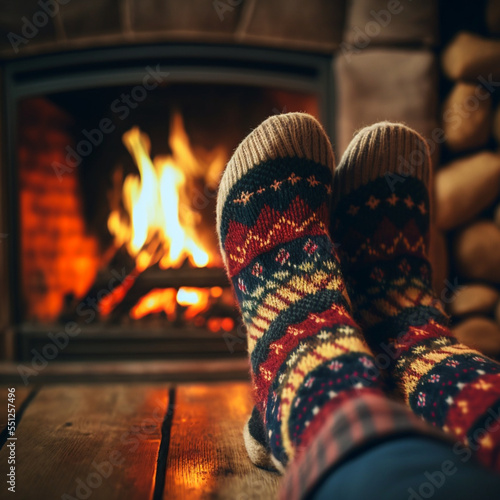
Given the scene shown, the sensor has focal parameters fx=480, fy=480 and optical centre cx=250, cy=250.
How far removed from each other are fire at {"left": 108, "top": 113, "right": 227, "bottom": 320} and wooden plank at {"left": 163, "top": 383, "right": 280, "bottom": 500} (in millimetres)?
459

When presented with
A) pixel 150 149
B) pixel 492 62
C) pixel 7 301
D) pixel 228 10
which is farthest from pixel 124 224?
pixel 492 62

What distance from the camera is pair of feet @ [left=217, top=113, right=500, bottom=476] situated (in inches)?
16.0

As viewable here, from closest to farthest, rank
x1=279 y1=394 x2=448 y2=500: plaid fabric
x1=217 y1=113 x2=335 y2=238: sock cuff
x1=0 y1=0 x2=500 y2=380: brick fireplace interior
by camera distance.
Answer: x1=279 y1=394 x2=448 y2=500: plaid fabric < x1=217 y1=113 x2=335 y2=238: sock cuff < x1=0 y1=0 x2=500 y2=380: brick fireplace interior

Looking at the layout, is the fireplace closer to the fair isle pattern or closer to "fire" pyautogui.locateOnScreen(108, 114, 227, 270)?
"fire" pyautogui.locateOnScreen(108, 114, 227, 270)

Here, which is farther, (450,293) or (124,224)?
(124,224)

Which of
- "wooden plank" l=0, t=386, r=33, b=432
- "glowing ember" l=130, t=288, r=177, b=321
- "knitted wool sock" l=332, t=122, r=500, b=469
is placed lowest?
"glowing ember" l=130, t=288, r=177, b=321

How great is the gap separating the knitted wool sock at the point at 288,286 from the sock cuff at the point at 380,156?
0.14 ft

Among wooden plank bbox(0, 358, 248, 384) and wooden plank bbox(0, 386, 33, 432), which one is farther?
wooden plank bbox(0, 358, 248, 384)

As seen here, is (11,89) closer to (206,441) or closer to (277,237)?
(277,237)

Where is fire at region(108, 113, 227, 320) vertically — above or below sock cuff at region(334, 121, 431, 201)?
below

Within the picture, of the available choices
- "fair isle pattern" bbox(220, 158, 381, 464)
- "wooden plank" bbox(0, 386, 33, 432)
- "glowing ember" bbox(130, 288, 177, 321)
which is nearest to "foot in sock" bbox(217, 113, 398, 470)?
"fair isle pattern" bbox(220, 158, 381, 464)

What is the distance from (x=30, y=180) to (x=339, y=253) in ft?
2.58

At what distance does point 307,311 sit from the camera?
1.70ft

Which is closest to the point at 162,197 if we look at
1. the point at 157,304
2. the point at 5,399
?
the point at 157,304
